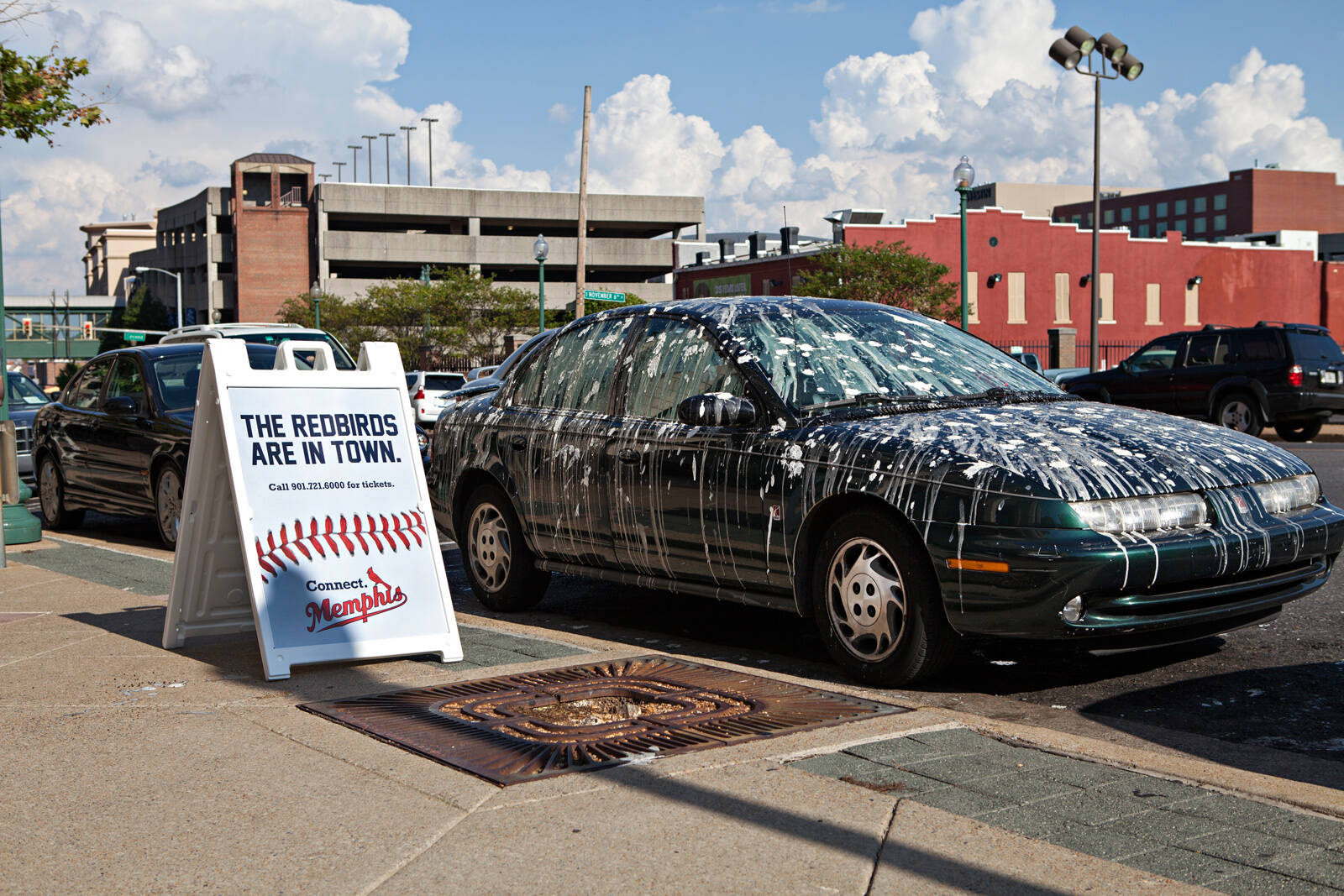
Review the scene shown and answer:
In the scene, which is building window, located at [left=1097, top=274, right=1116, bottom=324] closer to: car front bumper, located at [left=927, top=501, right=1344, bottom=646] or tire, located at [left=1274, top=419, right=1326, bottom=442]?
tire, located at [left=1274, top=419, right=1326, bottom=442]

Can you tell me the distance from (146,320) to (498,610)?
112989mm

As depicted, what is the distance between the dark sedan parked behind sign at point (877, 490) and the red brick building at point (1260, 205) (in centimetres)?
12560

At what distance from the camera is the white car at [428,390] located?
975 inches

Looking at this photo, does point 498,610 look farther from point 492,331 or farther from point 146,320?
point 146,320

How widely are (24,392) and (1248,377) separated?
18.0 metres

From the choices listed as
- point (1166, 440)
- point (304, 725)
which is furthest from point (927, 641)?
point (304, 725)

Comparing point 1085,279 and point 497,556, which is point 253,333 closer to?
point 497,556

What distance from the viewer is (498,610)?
7.71 m

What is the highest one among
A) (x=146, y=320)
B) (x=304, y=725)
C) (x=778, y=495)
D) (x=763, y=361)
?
(x=146, y=320)

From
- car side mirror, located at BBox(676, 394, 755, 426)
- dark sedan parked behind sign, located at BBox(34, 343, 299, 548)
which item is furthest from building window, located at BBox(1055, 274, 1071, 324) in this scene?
car side mirror, located at BBox(676, 394, 755, 426)

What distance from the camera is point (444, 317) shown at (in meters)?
69.0

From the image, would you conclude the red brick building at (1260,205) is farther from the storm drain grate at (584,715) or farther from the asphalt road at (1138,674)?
the storm drain grate at (584,715)

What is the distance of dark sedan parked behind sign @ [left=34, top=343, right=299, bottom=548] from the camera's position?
10992 millimetres

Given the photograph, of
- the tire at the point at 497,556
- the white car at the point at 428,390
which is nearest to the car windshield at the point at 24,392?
the white car at the point at 428,390
